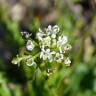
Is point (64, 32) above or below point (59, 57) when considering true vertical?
above

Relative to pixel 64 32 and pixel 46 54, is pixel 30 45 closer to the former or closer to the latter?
pixel 46 54

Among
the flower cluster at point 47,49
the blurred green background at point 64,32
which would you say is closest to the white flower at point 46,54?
the flower cluster at point 47,49

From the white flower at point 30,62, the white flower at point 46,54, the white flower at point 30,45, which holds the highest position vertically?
the white flower at point 30,45

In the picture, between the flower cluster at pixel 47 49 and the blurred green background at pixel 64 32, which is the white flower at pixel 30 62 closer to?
the flower cluster at pixel 47 49

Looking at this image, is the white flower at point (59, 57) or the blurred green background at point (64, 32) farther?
the blurred green background at point (64, 32)

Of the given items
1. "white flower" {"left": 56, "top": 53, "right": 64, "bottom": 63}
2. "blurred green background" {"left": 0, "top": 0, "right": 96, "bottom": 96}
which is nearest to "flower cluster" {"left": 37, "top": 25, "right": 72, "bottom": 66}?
"white flower" {"left": 56, "top": 53, "right": 64, "bottom": 63}

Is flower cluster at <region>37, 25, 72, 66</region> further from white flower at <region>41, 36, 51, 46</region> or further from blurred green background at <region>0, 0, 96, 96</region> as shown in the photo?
blurred green background at <region>0, 0, 96, 96</region>

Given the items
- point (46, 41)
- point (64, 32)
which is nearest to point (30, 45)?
point (46, 41)
